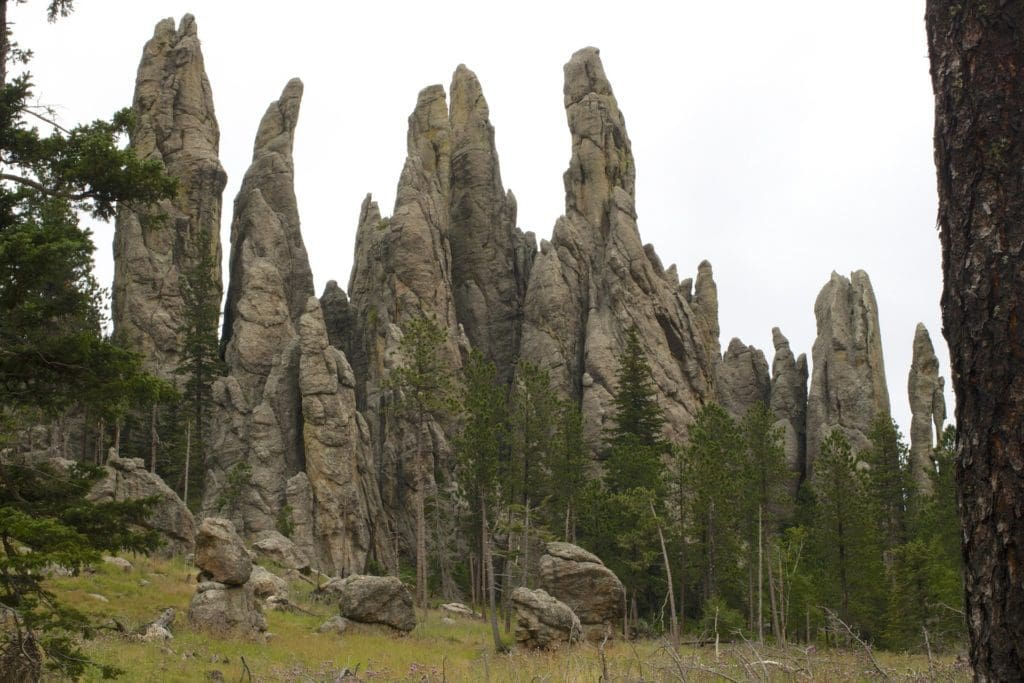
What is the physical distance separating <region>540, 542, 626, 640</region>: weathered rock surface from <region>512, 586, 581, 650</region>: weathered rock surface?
5.73 metres

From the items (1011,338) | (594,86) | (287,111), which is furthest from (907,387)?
(1011,338)

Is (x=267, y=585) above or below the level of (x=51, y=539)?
below

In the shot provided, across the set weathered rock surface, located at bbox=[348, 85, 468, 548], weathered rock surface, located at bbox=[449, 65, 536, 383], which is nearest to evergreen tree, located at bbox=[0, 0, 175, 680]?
weathered rock surface, located at bbox=[348, 85, 468, 548]

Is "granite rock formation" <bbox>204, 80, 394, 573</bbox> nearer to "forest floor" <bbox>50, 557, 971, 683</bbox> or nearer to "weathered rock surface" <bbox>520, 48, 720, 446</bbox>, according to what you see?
"forest floor" <bbox>50, 557, 971, 683</bbox>

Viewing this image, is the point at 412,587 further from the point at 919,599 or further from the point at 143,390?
the point at 143,390

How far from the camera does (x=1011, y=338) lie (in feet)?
11.9

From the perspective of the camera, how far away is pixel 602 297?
68.6 metres

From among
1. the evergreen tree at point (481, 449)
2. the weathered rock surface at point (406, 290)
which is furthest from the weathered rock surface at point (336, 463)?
the evergreen tree at point (481, 449)

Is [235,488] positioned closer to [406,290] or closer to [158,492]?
[158,492]

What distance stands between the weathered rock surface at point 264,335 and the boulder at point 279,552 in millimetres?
6128

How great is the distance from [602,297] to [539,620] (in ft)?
144

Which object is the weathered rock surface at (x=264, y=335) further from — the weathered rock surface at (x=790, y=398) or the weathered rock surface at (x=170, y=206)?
the weathered rock surface at (x=790, y=398)

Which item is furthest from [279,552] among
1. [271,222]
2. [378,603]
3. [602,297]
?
[602,297]

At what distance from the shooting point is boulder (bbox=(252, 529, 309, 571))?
4028 cm
